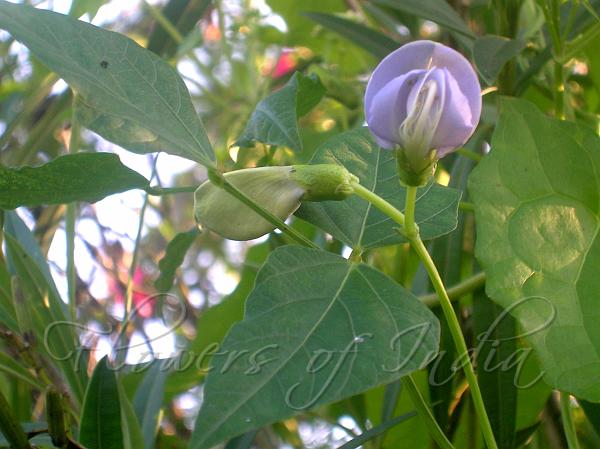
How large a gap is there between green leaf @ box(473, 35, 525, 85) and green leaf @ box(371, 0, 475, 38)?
0.05 meters

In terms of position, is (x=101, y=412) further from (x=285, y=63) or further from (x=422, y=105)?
(x=285, y=63)

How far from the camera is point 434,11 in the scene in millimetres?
580

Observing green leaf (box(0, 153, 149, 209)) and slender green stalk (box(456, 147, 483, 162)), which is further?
slender green stalk (box(456, 147, 483, 162))

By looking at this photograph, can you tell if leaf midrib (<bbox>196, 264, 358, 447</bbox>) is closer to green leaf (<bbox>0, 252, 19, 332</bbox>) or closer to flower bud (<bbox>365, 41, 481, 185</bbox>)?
flower bud (<bbox>365, 41, 481, 185</bbox>)

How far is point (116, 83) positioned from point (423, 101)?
134mm

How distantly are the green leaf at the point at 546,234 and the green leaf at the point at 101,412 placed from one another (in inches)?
8.2

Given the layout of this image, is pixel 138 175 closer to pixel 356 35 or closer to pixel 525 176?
pixel 525 176

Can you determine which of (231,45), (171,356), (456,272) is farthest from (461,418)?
(231,45)

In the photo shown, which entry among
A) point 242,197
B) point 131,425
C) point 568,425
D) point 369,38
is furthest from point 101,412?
point 369,38

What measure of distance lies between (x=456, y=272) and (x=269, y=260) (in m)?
0.30

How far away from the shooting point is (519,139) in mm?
441

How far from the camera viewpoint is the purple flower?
1.10 feet

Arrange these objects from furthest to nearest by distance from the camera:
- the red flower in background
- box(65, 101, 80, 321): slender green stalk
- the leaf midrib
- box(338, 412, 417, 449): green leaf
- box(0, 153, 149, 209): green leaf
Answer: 1. the red flower in background
2. box(65, 101, 80, 321): slender green stalk
3. box(338, 412, 417, 449): green leaf
4. box(0, 153, 149, 209): green leaf
5. the leaf midrib

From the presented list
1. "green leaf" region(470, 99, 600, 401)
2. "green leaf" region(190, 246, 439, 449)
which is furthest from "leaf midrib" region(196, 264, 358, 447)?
"green leaf" region(470, 99, 600, 401)
